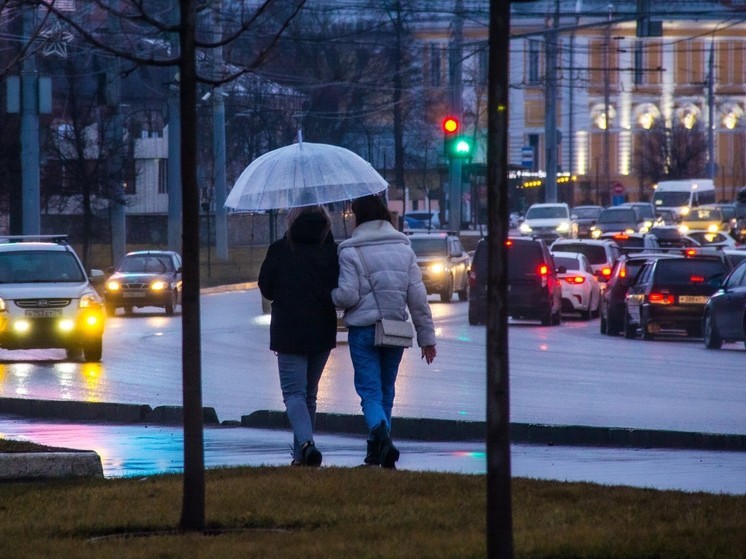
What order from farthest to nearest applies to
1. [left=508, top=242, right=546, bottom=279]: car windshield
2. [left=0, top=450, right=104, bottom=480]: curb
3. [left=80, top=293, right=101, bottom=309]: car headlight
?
[left=508, top=242, right=546, bottom=279]: car windshield, [left=80, top=293, right=101, bottom=309]: car headlight, [left=0, top=450, right=104, bottom=480]: curb

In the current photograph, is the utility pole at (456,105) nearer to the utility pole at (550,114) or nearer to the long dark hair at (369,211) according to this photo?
the utility pole at (550,114)

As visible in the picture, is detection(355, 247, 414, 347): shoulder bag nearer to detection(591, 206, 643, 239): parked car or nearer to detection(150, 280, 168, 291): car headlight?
detection(150, 280, 168, 291): car headlight

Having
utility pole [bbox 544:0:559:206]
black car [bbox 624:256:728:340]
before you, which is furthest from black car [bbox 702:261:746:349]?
utility pole [bbox 544:0:559:206]

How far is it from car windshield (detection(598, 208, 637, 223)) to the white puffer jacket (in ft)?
184

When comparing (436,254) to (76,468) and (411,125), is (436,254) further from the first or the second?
(411,125)

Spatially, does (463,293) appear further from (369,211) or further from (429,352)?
(369,211)

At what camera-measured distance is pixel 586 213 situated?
7612cm

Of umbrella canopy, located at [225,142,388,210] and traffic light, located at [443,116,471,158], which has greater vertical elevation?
traffic light, located at [443,116,471,158]

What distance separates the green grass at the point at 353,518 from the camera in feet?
23.0

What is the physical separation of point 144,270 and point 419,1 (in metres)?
28.2

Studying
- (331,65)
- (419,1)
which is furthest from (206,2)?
(331,65)

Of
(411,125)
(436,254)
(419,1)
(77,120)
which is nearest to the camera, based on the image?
(436,254)

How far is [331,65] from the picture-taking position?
70.8 metres

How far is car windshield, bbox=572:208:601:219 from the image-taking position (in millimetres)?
75188
